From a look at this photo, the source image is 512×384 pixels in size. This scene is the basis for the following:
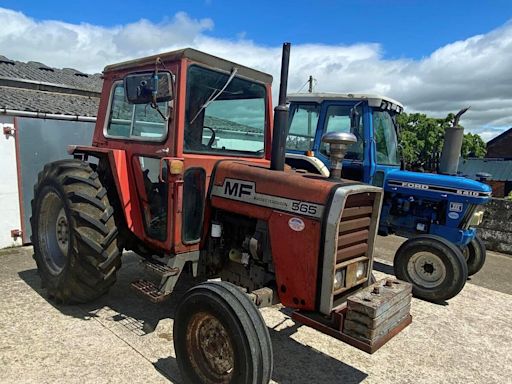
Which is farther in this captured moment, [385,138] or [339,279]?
[385,138]

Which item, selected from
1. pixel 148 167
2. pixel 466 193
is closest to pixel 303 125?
pixel 466 193

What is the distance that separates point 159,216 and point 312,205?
Answer: 1467 millimetres

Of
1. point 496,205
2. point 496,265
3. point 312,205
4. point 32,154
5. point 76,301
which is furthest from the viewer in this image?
point 496,205

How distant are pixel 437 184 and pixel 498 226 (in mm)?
3092

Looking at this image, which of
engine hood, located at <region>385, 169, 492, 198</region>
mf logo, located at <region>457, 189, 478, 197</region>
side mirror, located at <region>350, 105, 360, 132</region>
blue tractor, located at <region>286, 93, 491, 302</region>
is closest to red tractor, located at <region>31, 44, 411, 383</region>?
side mirror, located at <region>350, 105, 360, 132</region>

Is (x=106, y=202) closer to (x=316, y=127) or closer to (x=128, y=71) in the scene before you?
(x=128, y=71)

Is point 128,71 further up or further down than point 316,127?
further up

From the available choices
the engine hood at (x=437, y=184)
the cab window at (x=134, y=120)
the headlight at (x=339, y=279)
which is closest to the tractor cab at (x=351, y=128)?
the engine hood at (x=437, y=184)

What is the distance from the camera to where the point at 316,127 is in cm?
608

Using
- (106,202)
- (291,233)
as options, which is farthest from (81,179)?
(291,233)

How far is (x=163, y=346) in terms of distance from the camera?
312 centimetres

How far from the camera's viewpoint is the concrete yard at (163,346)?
2812 mm

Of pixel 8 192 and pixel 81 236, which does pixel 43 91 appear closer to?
pixel 8 192

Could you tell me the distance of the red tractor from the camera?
252cm
